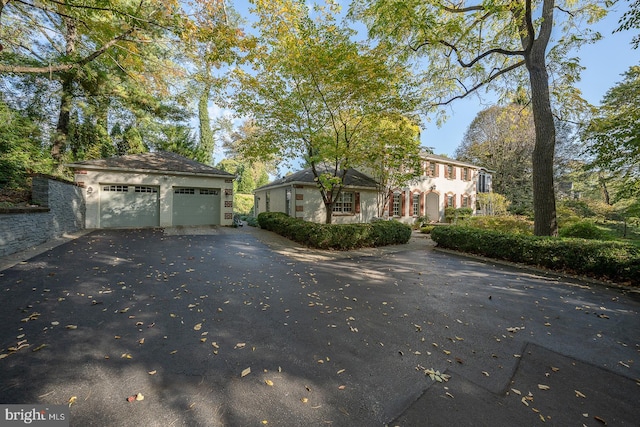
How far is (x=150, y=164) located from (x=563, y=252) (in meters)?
17.6

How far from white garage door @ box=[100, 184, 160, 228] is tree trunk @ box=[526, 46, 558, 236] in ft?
56.1

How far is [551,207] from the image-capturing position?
8.52m

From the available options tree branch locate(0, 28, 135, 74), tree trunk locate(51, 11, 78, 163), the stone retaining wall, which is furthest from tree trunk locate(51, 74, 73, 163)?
tree branch locate(0, 28, 135, 74)

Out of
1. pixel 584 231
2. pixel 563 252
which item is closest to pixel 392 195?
pixel 584 231

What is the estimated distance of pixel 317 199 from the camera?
581 inches

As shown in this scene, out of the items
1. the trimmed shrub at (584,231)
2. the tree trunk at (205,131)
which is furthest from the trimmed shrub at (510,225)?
the tree trunk at (205,131)

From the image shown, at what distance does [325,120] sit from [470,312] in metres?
9.32

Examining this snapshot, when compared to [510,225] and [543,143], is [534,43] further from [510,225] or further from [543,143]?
[510,225]

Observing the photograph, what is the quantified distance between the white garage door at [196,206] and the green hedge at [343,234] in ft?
15.4

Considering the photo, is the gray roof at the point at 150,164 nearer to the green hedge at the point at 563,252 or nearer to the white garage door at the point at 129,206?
the white garage door at the point at 129,206

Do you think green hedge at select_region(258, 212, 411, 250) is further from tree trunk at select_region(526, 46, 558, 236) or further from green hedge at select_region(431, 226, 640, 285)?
tree trunk at select_region(526, 46, 558, 236)

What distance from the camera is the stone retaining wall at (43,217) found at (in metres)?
6.27

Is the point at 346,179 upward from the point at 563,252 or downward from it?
upward

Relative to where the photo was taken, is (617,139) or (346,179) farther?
(346,179)
